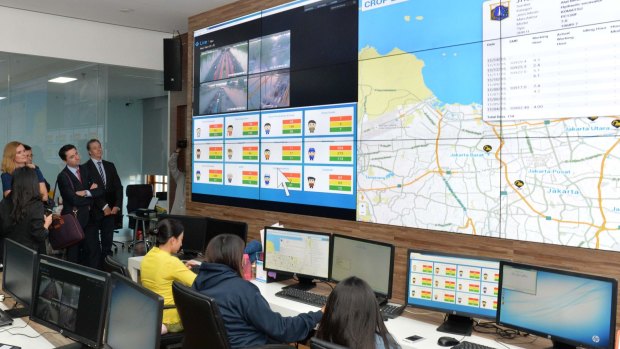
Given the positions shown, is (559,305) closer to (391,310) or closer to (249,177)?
(391,310)

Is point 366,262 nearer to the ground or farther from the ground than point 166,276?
farther from the ground

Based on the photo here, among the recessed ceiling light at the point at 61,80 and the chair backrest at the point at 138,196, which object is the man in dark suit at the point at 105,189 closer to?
the recessed ceiling light at the point at 61,80

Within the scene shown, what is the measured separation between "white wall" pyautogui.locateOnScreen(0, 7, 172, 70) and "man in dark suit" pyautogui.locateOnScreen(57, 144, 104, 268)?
1.38m

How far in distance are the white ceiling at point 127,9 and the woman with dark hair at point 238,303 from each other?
12.4ft

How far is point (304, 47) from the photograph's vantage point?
16.3ft

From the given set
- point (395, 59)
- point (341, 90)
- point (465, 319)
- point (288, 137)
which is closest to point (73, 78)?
point (288, 137)

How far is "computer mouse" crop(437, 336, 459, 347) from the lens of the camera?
108 inches

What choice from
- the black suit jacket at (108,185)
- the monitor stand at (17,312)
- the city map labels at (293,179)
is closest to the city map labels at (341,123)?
the city map labels at (293,179)

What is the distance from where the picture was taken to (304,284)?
3975mm

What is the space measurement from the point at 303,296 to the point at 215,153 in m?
2.77

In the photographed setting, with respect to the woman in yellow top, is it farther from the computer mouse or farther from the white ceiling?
the white ceiling

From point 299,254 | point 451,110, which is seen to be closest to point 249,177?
point 299,254

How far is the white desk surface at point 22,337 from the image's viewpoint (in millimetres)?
2578

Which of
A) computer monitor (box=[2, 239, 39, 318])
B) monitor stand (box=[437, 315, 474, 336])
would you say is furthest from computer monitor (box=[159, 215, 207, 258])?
monitor stand (box=[437, 315, 474, 336])
